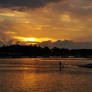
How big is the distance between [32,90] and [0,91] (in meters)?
3.97

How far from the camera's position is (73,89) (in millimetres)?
31953

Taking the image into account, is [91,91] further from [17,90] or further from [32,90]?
[17,90]

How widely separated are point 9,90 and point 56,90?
5953 millimetres

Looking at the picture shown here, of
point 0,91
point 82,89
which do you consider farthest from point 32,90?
point 82,89

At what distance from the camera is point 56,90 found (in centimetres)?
3106

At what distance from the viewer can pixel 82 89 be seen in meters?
31.9

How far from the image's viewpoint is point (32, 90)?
3072 centimetres

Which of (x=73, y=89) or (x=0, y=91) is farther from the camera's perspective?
(x=73, y=89)

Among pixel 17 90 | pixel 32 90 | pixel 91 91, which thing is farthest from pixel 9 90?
pixel 91 91

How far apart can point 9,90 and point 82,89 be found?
9.46 meters

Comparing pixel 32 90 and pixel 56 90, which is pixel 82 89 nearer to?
pixel 56 90

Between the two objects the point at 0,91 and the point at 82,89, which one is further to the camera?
the point at 82,89

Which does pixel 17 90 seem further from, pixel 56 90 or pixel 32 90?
pixel 56 90

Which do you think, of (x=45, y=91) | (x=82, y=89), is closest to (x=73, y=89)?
(x=82, y=89)
